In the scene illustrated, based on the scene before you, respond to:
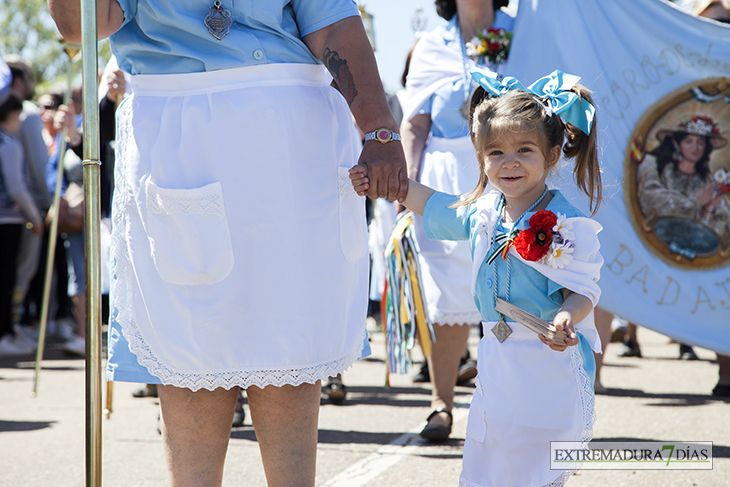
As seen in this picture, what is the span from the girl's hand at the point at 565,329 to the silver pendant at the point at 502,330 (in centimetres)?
20

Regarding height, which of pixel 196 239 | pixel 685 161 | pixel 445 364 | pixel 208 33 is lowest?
pixel 445 364

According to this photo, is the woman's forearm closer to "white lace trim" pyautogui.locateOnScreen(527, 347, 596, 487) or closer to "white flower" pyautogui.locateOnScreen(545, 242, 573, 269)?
"white flower" pyautogui.locateOnScreen(545, 242, 573, 269)

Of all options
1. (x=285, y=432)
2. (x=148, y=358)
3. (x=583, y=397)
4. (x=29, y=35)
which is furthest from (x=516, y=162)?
(x=29, y=35)

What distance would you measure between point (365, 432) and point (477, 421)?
173 centimetres

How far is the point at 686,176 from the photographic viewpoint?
404 centimetres

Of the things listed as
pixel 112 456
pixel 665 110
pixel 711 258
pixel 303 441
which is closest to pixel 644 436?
pixel 711 258

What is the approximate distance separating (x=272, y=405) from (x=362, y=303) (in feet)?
1.21

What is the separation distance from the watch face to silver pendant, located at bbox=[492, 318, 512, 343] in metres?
0.63

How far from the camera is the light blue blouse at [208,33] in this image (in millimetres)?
1976

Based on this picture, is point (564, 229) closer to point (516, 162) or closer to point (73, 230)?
point (516, 162)

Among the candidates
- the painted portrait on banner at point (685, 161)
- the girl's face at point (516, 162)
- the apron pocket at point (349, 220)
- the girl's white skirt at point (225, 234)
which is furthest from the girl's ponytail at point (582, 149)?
the painted portrait on banner at point (685, 161)

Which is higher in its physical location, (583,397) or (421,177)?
(421,177)

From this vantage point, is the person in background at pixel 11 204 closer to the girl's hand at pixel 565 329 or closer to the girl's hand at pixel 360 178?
the girl's hand at pixel 360 178

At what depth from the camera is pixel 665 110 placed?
4.04 meters
